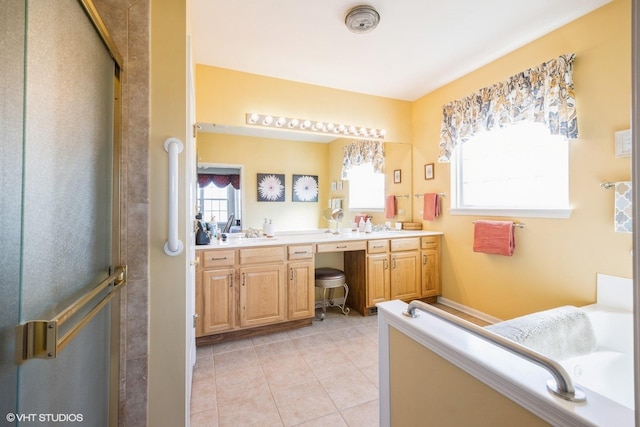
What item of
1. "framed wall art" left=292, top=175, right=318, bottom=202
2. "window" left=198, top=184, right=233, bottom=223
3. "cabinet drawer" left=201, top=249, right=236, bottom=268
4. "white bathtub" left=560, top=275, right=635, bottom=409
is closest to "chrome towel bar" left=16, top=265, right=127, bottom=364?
"cabinet drawer" left=201, top=249, right=236, bottom=268

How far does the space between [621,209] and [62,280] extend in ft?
9.60

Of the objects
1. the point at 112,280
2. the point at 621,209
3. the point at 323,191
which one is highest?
the point at 323,191

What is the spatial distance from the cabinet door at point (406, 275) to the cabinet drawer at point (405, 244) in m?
0.06

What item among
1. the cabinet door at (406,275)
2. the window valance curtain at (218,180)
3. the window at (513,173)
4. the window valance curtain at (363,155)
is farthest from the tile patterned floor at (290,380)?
the window valance curtain at (363,155)

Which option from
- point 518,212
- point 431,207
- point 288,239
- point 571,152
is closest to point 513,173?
point 518,212

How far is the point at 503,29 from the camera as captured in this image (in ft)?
7.10

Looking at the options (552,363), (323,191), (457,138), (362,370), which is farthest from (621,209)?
(323,191)

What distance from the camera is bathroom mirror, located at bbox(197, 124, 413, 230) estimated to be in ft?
9.09

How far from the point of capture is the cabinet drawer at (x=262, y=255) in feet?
7.79

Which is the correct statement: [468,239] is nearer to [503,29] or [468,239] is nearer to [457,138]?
[457,138]

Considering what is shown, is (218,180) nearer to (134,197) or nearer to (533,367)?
(134,197)

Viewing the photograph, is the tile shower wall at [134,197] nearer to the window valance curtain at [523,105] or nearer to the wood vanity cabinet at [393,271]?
the wood vanity cabinet at [393,271]

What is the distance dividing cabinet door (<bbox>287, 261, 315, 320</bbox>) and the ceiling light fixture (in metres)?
2.04

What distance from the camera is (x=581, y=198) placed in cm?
204
